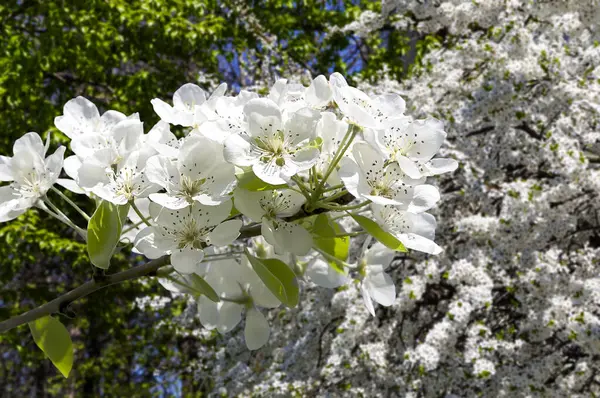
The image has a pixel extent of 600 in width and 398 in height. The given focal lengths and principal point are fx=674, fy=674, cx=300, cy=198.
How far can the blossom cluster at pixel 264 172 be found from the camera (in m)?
0.71

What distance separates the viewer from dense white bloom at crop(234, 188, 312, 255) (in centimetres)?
73

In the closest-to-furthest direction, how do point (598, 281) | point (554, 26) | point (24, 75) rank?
1. point (598, 281)
2. point (554, 26)
3. point (24, 75)

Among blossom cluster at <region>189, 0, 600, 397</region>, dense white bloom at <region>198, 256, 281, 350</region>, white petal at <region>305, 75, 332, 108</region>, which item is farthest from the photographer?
blossom cluster at <region>189, 0, 600, 397</region>

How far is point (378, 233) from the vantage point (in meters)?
0.73

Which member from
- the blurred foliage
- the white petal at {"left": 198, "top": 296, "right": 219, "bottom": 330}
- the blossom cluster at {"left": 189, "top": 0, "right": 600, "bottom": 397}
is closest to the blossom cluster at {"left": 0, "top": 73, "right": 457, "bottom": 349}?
the white petal at {"left": 198, "top": 296, "right": 219, "bottom": 330}

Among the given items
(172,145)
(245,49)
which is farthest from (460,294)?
(245,49)

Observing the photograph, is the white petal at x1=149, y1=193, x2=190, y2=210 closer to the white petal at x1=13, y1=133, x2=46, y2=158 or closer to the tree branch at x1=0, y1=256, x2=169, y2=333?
the tree branch at x1=0, y1=256, x2=169, y2=333

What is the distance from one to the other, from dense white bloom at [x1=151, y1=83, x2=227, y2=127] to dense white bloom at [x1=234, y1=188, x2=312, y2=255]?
0.12 m

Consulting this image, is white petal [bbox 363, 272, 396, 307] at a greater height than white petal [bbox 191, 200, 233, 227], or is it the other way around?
white petal [bbox 191, 200, 233, 227]

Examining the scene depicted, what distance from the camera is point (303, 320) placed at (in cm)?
407

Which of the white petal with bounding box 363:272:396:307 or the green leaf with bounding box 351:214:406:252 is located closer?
the green leaf with bounding box 351:214:406:252

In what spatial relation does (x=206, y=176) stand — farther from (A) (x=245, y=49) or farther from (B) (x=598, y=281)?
(A) (x=245, y=49)

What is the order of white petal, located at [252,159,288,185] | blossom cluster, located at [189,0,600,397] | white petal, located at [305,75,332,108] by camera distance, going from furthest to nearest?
blossom cluster, located at [189,0,600,397]
white petal, located at [305,75,332,108]
white petal, located at [252,159,288,185]

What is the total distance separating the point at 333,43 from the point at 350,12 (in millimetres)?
391
